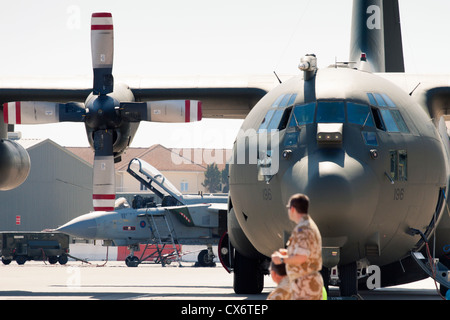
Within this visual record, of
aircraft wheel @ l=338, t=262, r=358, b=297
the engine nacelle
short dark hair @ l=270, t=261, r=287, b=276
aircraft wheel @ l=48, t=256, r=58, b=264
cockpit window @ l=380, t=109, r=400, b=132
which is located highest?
cockpit window @ l=380, t=109, r=400, b=132

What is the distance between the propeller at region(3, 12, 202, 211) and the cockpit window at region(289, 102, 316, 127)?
202 inches

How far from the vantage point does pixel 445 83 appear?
51.1ft

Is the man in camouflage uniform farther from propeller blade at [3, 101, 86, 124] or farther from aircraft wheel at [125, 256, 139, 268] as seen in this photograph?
aircraft wheel at [125, 256, 139, 268]

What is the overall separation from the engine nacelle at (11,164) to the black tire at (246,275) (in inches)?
253

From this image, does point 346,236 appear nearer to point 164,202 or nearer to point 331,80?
point 331,80

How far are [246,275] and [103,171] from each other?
11.8 feet

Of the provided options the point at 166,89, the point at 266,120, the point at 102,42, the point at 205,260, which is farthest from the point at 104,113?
the point at 205,260

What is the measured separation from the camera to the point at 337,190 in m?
9.96

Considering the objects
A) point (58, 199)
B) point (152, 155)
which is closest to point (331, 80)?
point (58, 199)

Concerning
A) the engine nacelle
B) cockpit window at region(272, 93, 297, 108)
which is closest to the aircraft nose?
cockpit window at region(272, 93, 297, 108)

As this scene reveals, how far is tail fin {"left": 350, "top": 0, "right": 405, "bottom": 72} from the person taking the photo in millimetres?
18312

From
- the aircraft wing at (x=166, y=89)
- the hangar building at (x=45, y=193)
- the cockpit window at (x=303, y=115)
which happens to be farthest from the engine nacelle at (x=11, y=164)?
the hangar building at (x=45, y=193)

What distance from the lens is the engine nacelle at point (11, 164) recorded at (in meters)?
18.6
